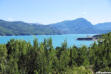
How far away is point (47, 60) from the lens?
1460cm

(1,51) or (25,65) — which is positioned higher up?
(1,51)

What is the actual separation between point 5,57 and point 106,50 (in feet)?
33.4

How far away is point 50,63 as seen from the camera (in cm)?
1453

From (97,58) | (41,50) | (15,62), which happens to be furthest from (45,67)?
(97,58)

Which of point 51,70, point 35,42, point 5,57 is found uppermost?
point 35,42

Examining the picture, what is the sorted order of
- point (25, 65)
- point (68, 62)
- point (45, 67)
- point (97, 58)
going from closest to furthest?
1. point (45, 67)
2. point (25, 65)
3. point (68, 62)
4. point (97, 58)

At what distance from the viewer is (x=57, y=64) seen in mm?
15617

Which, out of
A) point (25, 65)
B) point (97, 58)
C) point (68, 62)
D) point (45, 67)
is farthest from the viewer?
point (97, 58)

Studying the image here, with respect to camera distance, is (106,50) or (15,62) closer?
(15,62)

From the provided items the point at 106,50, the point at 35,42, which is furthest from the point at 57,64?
the point at 106,50

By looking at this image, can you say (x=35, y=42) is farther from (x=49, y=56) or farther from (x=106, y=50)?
(x=106, y=50)

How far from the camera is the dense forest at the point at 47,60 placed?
1438cm

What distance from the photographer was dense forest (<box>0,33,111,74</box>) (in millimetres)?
14375

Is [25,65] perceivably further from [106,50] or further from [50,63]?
[106,50]
